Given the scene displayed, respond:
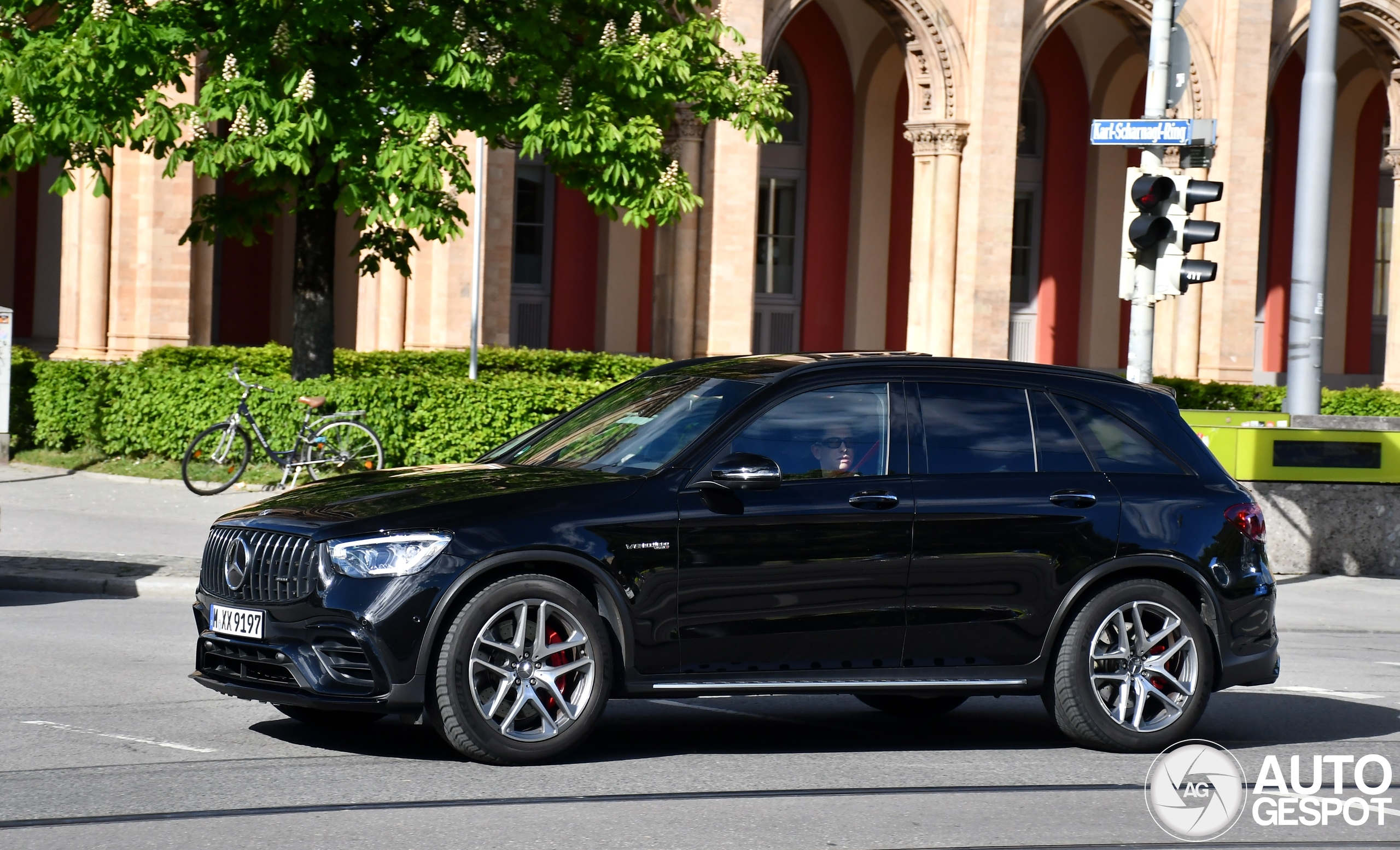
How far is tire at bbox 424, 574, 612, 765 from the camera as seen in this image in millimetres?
6406

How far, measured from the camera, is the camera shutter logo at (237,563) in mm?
6656

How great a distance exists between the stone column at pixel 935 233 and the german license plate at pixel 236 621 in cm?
2375

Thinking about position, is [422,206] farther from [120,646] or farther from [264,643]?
[264,643]

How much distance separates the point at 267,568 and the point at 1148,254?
8.18 metres

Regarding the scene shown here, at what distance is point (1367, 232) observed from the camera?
1656 inches

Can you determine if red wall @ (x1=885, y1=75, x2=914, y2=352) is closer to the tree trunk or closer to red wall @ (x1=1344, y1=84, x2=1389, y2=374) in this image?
red wall @ (x1=1344, y1=84, x2=1389, y2=374)

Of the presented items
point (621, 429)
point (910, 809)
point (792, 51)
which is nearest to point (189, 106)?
point (621, 429)

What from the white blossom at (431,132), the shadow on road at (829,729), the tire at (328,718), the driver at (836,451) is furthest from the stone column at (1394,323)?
the tire at (328,718)

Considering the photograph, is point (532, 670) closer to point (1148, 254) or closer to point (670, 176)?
point (1148, 254)

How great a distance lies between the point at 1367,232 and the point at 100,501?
34.0 m

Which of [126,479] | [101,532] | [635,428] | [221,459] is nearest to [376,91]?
[101,532]

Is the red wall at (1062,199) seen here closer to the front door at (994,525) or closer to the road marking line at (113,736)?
the front door at (994,525)

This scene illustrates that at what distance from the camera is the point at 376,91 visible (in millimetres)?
14750

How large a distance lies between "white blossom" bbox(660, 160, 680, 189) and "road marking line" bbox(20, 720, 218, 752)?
907 centimetres
